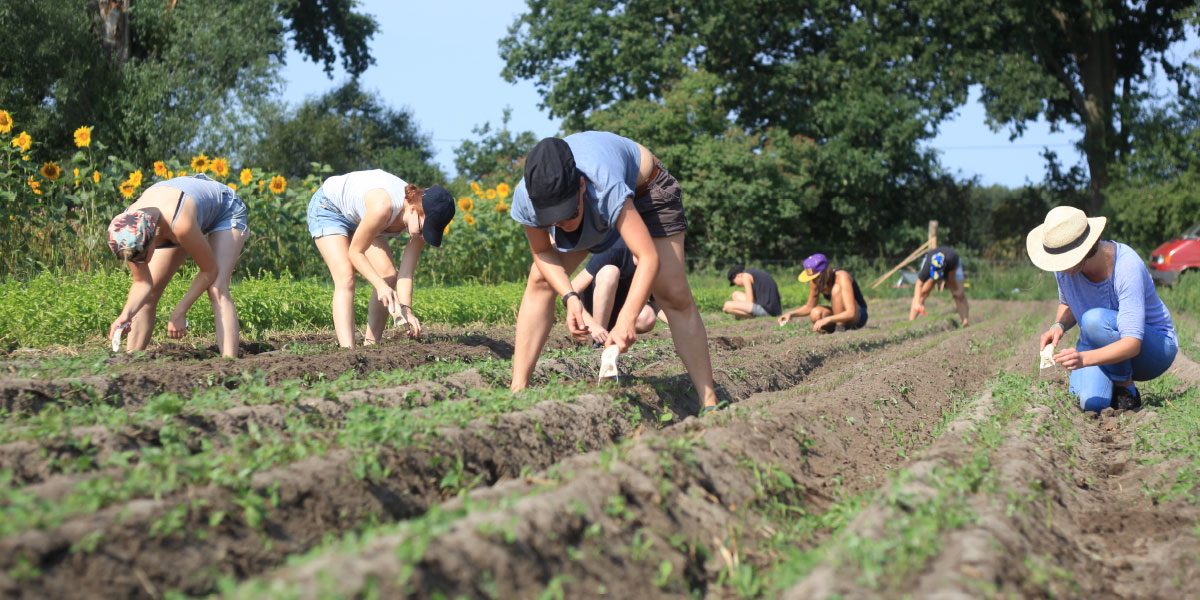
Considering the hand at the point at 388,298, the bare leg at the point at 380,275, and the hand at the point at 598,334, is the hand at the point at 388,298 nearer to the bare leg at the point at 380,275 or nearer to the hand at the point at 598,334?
the bare leg at the point at 380,275

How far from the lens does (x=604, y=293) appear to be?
7.17 m

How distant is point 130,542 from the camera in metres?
2.62

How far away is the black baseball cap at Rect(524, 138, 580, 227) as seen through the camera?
411 centimetres

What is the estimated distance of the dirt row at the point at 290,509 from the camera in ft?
8.25

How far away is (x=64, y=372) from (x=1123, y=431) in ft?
19.3

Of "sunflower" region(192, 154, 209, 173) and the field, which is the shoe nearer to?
the field

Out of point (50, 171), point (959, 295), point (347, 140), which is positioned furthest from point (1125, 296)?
point (347, 140)

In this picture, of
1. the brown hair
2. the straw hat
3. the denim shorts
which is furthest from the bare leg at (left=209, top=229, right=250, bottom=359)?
the straw hat

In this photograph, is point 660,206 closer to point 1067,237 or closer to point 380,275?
point 1067,237

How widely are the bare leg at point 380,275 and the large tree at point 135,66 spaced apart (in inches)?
566

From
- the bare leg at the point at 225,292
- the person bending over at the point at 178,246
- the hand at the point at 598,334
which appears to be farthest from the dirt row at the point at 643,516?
the bare leg at the point at 225,292

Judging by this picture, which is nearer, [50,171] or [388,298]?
[388,298]

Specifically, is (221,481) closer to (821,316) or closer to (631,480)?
(631,480)

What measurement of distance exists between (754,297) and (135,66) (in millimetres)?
14294
